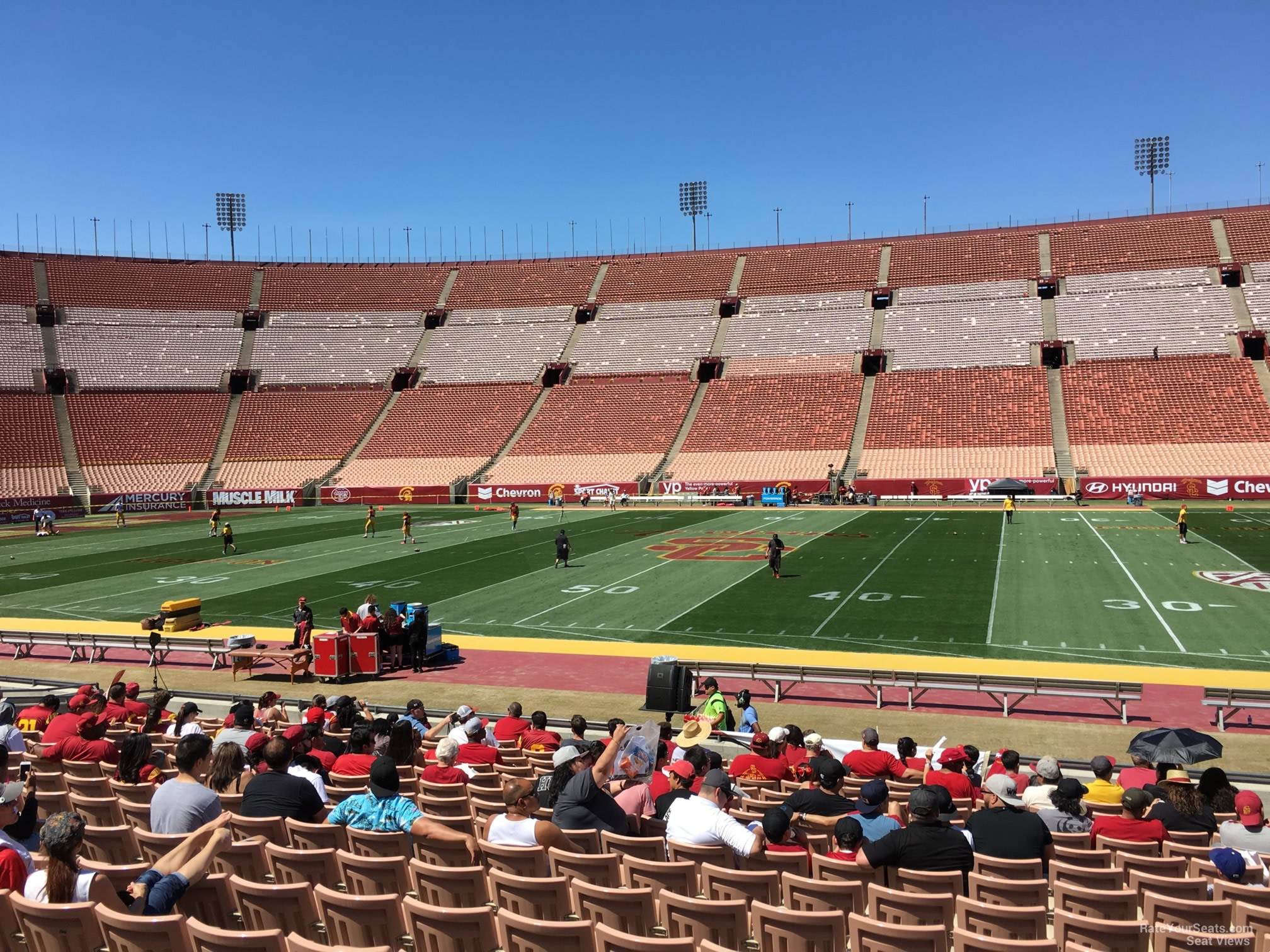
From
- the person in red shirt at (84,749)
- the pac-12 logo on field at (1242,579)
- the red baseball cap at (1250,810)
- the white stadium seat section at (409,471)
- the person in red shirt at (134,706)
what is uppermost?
the white stadium seat section at (409,471)

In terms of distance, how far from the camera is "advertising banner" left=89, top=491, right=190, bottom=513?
65125mm

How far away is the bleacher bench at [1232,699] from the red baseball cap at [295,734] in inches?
497

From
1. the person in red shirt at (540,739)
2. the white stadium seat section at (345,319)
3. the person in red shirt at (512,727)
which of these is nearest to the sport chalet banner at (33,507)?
the white stadium seat section at (345,319)

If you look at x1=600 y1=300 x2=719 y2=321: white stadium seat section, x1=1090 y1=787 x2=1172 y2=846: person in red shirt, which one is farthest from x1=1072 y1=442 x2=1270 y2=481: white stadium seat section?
x1=1090 y1=787 x2=1172 y2=846: person in red shirt

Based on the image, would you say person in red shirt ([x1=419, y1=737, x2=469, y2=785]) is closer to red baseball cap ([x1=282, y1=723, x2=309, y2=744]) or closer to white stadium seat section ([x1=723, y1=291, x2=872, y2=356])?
red baseball cap ([x1=282, y1=723, x2=309, y2=744])

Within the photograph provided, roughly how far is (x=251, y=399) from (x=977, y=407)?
57674mm

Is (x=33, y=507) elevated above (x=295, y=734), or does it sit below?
below

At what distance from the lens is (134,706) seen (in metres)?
12.7

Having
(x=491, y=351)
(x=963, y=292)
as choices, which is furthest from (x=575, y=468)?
(x=963, y=292)

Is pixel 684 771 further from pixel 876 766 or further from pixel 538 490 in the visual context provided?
pixel 538 490

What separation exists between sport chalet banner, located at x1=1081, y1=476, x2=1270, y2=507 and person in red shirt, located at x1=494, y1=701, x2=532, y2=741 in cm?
5122

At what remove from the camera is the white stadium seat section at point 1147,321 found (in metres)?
69.2

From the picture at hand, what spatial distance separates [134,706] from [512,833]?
8547 mm

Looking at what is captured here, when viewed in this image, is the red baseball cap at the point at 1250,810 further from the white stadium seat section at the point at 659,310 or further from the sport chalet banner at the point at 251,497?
the white stadium seat section at the point at 659,310
